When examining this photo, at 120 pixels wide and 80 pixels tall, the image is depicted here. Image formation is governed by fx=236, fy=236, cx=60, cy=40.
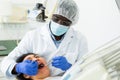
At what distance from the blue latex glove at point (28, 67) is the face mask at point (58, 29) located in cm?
29

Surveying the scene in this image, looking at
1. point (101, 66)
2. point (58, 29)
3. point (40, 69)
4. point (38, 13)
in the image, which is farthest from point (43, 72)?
point (38, 13)

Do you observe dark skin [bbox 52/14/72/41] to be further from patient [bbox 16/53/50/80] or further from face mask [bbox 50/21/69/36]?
patient [bbox 16/53/50/80]

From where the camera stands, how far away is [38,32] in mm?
1806

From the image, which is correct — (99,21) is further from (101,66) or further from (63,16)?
(101,66)

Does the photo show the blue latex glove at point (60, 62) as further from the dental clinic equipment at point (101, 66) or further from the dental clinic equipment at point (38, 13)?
the dental clinic equipment at point (38, 13)

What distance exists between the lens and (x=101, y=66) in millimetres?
629

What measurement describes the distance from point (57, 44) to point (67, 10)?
28cm

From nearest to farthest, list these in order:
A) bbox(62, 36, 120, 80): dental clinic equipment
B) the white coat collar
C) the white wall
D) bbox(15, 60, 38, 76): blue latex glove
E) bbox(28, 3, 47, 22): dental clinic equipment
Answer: bbox(62, 36, 120, 80): dental clinic equipment, bbox(15, 60, 38, 76): blue latex glove, the white coat collar, the white wall, bbox(28, 3, 47, 22): dental clinic equipment

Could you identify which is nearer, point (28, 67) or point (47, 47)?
point (28, 67)

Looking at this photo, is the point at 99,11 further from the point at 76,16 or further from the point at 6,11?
the point at 6,11

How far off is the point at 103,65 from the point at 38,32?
121cm

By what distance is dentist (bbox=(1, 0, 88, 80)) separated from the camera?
1663 millimetres

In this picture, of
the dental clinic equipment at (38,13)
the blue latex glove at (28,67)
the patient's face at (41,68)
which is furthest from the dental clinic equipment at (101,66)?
the dental clinic equipment at (38,13)

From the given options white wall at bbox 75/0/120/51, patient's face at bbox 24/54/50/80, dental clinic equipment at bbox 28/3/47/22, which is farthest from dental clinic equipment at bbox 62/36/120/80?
dental clinic equipment at bbox 28/3/47/22
